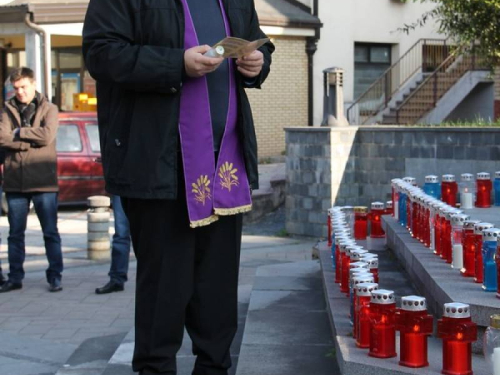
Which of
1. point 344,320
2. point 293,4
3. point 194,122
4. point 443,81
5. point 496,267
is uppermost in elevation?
point 293,4

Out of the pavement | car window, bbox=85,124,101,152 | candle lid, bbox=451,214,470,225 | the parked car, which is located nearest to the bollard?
the pavement

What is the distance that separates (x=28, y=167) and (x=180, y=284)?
497 centimetres

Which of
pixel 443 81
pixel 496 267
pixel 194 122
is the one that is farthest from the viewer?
pixel 443 81

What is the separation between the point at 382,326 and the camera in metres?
4.09

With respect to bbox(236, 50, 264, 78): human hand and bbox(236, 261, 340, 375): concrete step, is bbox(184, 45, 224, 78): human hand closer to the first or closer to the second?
bbox(236, 50, 264, 78): human hand

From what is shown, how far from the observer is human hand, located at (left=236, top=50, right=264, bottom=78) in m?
3.86

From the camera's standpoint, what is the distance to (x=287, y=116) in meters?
26.1

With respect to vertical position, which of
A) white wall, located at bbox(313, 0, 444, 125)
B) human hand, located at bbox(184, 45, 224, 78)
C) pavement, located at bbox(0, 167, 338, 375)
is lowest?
pavement, located at bbox(0, 167, 338, 375)

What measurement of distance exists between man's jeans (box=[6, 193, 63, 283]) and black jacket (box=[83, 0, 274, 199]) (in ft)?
16.3

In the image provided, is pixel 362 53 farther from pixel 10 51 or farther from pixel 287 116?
pixel 10 51

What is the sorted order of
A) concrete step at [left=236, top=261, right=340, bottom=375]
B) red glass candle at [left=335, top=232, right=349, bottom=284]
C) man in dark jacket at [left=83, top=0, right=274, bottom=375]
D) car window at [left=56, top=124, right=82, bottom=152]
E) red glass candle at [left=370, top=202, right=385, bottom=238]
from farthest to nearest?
car window at [left=56, top=124, right=82, bottom=152] → red glass candle at [left=370, top=202, right=385, bottom=238] → red glass candle at [left=335, top=232, right=349, bottom=284] → concrete step at [left=236, top=261, right=340, bottom=375] → man in dark jacket at [left=83, top=0, right=274, bottom=375]

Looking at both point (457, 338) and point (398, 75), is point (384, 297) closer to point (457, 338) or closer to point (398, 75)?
point (457, 338)

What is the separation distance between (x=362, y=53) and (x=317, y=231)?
1506cm

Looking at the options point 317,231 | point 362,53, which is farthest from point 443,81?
point 317,231
